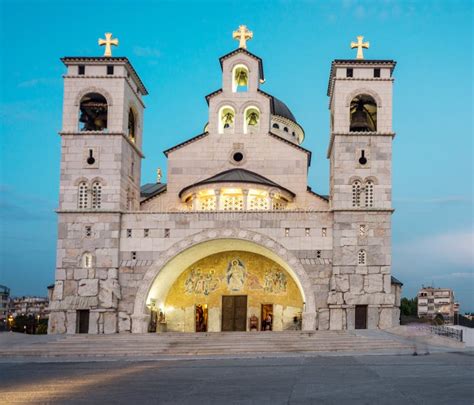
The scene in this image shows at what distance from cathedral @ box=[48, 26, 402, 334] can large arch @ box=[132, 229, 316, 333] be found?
0.05 meters

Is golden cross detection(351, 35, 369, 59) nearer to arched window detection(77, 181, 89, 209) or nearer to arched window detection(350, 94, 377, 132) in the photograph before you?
arched window detection(350, 94, 377, 132)

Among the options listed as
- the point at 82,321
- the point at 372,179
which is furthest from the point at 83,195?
the point at 372,179

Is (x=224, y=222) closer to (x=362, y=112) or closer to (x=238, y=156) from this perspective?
(x=238, y=156)

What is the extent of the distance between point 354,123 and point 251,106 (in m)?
5.92

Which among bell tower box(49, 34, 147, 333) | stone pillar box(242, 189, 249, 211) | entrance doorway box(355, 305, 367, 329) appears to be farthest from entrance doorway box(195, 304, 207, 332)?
entrance doorway box(355, 305, 367, 329)

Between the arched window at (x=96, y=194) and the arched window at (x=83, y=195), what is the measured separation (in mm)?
294

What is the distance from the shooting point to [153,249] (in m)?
32.0

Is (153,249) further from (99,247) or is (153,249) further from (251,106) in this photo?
(251,106)

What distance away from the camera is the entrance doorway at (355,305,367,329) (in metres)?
30.4

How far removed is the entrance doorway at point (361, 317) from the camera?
30.4 m

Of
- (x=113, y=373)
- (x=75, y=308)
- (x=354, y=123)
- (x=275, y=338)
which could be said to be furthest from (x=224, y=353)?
(x=354, y=123)

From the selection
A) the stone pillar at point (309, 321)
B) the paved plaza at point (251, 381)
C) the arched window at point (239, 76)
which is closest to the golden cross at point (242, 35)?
the arched window at point (239, 76)

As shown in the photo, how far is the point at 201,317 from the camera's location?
1373 inches

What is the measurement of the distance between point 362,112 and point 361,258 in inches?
314
